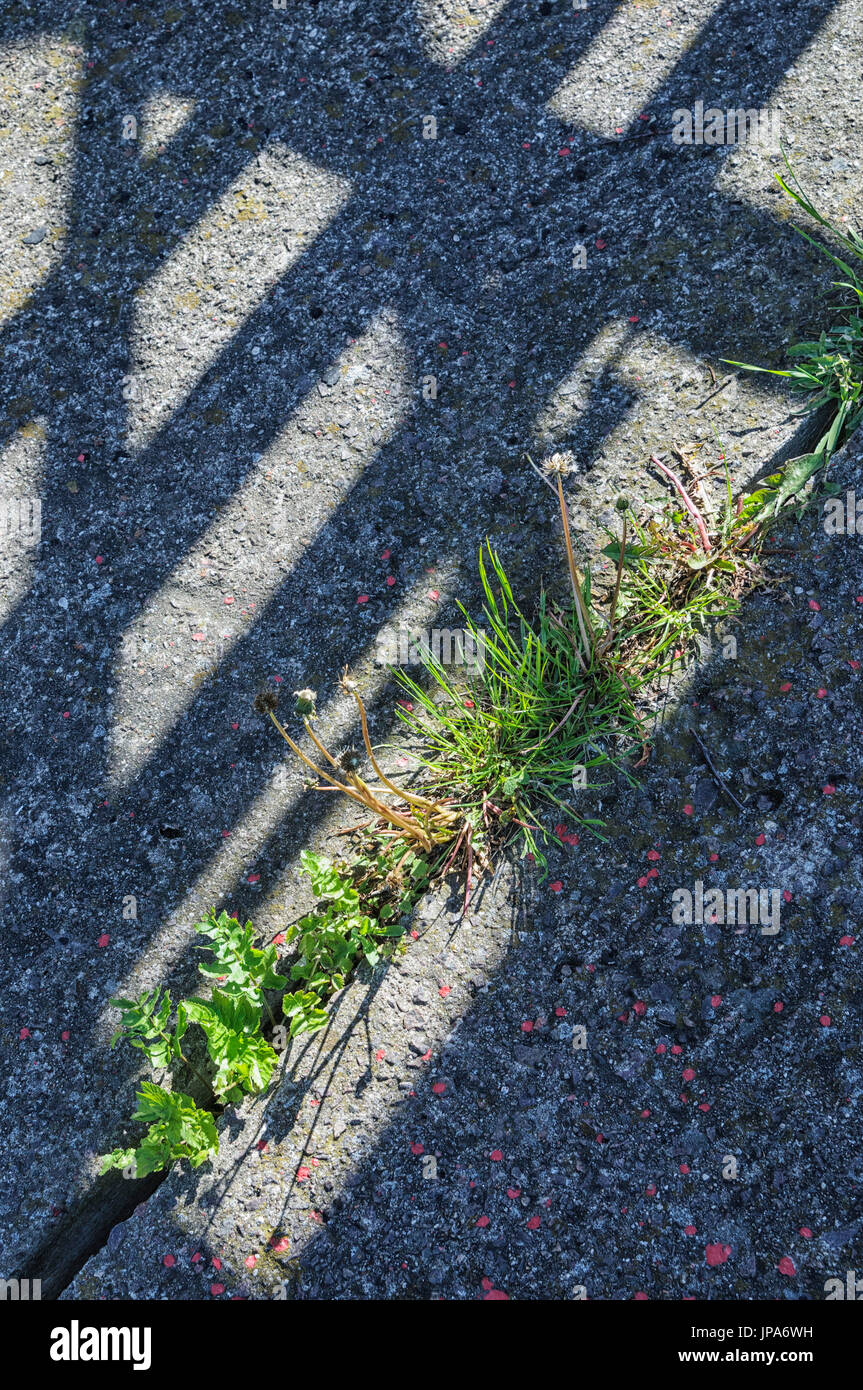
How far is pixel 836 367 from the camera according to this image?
273 centimetres

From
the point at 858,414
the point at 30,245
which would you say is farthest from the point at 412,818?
the point at 30,245

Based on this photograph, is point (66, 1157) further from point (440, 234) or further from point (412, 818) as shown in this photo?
point (440, 234)

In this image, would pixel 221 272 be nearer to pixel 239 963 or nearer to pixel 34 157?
pixel 34 157

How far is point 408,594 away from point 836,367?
1.36 m

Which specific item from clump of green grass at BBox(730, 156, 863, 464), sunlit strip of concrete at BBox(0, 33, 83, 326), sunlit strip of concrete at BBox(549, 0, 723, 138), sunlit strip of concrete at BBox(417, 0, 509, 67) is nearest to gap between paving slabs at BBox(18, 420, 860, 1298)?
clump of green grass at BBox(730, 156, 863, 464)

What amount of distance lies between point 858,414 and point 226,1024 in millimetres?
2333

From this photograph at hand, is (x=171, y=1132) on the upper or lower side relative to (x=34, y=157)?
lower

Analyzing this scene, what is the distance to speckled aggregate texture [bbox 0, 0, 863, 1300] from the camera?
2188 mm

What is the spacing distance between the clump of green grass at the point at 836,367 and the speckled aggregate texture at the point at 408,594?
0.21ft

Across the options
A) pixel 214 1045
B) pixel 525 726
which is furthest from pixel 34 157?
pixel 214 1045

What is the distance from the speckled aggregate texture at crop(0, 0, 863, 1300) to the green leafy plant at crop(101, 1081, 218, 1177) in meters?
0.07

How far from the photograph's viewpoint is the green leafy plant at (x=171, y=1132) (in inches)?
88.6

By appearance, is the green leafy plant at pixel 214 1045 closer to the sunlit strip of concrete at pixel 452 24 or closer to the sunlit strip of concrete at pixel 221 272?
the sunlit strip of concrete at pixel 221 272

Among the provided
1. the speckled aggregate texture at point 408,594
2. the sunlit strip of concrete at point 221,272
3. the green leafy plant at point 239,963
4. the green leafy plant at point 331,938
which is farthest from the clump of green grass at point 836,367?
the green leafy plant at point 239,963
